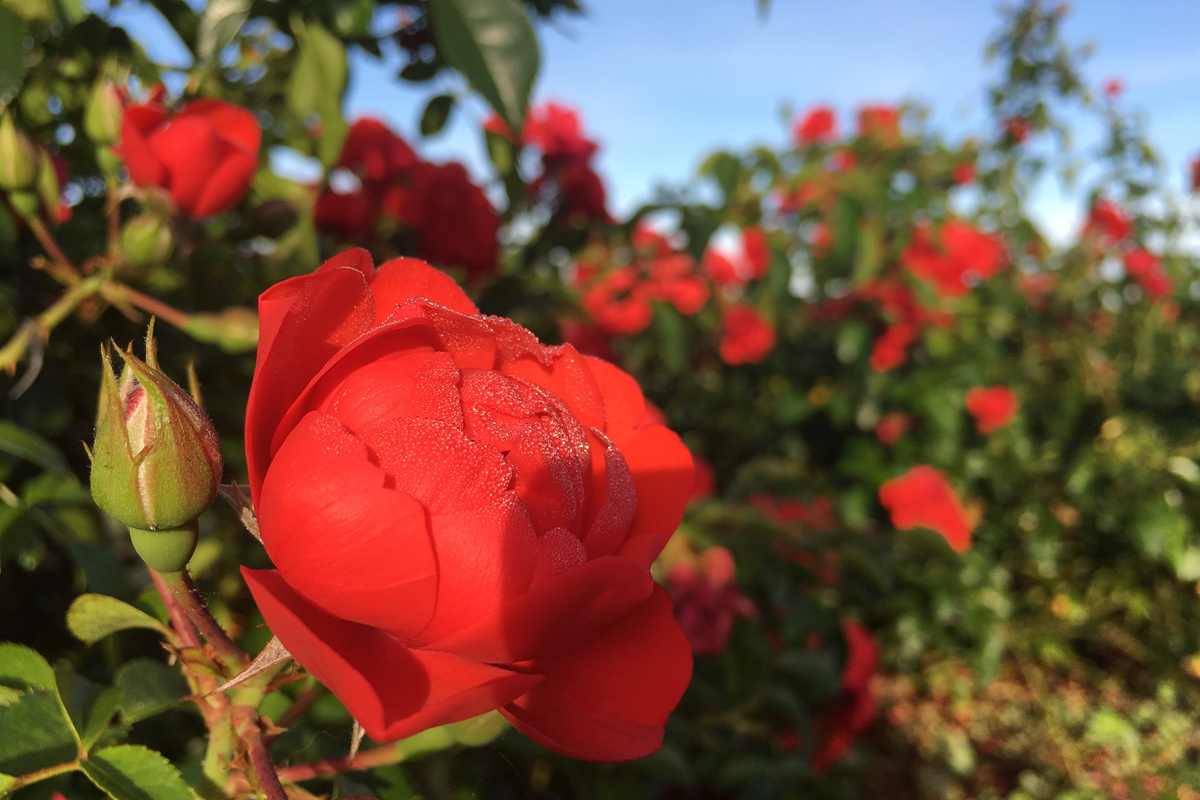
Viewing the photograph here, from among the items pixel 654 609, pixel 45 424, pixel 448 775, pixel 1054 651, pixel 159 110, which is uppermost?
pixel 159 110

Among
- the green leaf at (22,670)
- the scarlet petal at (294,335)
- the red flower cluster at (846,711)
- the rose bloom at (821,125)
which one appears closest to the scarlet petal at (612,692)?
the scarlet petal at (294,335)

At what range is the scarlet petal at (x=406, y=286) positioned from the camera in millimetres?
375

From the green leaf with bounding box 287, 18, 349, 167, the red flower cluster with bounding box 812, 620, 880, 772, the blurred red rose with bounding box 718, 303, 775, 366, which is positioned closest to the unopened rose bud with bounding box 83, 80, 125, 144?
the green leaf with bounding box 287, 18, 349, 167

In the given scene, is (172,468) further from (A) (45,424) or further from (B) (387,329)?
(A) (45,424)

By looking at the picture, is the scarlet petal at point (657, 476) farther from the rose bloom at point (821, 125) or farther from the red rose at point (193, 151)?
the rose bloom at point (821, 125)

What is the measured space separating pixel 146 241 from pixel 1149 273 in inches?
145

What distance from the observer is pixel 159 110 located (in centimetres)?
67

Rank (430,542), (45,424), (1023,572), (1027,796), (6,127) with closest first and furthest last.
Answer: (430,542) → (6,127) → (45,424) → (1027,796) → (1023,572)

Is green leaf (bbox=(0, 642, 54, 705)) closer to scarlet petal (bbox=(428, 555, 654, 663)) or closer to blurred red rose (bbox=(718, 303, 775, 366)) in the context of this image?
scarlet petal (bbox=(428, 555, 654, 663))

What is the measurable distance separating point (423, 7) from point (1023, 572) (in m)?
3.03

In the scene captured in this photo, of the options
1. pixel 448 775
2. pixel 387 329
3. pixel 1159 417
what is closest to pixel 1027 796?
pixel 1159 417

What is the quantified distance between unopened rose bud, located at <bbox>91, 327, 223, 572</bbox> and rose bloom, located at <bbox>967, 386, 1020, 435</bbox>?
2.58 metres

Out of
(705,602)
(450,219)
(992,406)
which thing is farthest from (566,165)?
(992,406)

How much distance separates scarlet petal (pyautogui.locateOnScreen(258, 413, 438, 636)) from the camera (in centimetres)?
29
